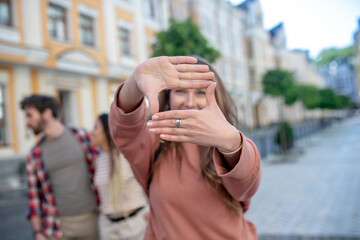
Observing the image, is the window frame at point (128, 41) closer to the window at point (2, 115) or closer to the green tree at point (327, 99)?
the window at point (2, 115)

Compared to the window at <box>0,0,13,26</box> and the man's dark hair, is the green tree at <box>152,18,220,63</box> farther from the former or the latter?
the window at <box>0,0,13,26</box>

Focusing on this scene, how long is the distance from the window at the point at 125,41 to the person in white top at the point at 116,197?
48.8ft

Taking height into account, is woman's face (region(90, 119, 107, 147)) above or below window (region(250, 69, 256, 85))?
below

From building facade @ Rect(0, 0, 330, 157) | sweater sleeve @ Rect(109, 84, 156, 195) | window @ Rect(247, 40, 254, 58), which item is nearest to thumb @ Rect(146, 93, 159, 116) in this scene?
sweater sleeve @ Rect(109, 84, 156, 195)

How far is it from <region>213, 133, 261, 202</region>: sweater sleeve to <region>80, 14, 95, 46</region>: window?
593 inches

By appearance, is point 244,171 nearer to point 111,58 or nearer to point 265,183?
point 265,183

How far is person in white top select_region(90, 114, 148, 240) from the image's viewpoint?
2.58 meters

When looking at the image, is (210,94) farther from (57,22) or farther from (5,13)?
(57,22)

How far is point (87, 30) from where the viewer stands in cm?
1507

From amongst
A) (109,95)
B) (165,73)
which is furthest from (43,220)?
(109,95)

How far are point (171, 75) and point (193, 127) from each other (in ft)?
0.73

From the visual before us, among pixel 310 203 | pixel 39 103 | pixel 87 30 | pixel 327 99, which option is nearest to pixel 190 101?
pixel 39 103

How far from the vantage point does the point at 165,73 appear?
1.06 meters

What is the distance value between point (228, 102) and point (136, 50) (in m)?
16.6
